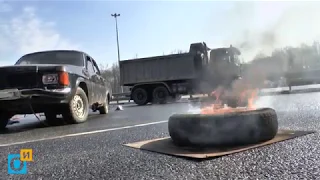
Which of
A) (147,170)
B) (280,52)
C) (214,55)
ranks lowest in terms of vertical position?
(147,170)

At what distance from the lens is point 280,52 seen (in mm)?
6625

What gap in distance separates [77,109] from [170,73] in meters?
11.7

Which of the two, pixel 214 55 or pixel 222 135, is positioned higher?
pixel 214 55

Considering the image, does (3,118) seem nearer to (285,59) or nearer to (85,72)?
(85,72)

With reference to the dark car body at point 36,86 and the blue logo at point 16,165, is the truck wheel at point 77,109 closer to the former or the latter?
the dark car body at point 36,86

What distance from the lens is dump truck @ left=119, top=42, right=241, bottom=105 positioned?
16.8 m

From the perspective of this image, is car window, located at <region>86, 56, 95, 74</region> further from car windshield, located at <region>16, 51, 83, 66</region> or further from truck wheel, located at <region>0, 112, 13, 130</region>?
truck wheel, located at <region>0, 112, 13, 130</region>

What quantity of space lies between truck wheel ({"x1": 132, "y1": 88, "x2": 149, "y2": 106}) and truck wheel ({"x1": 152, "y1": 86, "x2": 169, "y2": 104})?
0.52 metres

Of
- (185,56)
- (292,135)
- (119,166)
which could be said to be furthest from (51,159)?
(185,56)

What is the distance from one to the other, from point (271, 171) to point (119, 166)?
54.4 inches

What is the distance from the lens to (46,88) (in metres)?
6.22

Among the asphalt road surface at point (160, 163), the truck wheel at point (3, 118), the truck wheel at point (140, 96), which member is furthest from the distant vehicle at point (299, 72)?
the truck wheel at point (140, 96)

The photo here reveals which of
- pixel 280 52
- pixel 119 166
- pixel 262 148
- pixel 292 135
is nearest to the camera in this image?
pixel 119 166

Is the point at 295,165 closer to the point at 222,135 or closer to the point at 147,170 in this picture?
the point at 222,135
